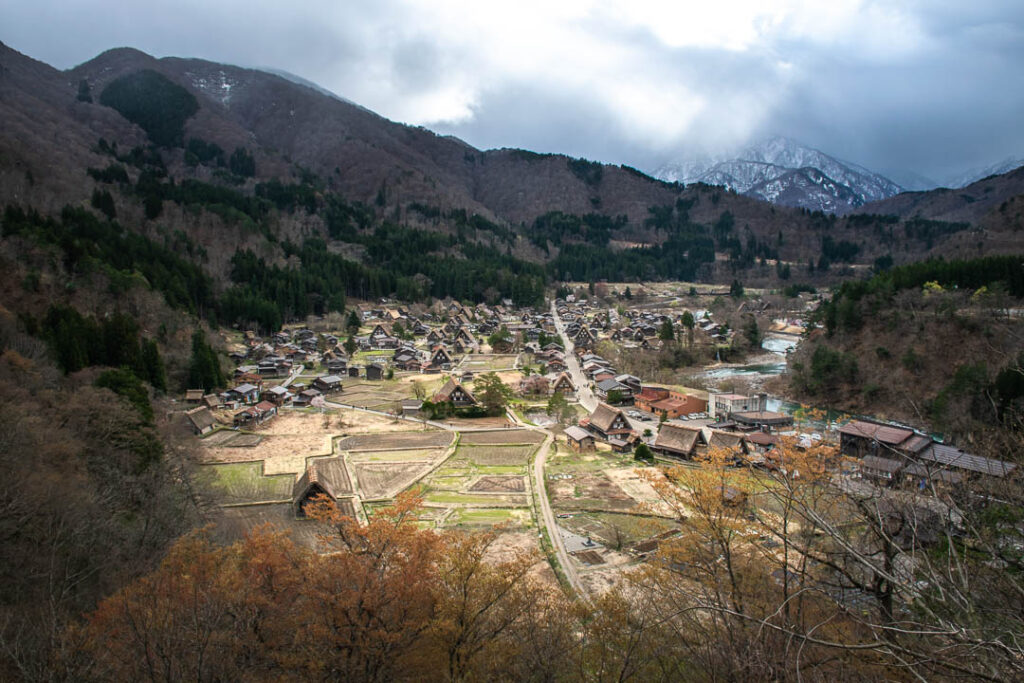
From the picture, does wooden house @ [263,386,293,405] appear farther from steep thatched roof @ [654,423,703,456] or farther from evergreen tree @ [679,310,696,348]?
evergreen tree @ [679,310,696,348]

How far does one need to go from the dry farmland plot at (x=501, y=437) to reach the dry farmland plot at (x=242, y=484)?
9.32 meters

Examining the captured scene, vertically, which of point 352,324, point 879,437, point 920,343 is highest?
point 920,343

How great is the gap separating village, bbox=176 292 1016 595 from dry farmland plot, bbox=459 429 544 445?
21 cm

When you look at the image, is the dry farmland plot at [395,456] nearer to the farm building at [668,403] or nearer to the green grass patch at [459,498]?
the green grass patch at [459,498]

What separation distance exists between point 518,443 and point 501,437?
4.67ft

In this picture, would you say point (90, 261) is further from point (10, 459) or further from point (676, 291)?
point (676, 291)

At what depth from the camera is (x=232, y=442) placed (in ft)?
83.7

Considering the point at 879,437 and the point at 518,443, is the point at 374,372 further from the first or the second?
the point at 879,437

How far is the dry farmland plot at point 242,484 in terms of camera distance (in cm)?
1872

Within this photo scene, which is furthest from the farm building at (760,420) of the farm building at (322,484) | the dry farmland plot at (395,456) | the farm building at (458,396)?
the farm building at (322,484)

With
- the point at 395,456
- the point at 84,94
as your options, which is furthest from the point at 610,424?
the point at 84,94

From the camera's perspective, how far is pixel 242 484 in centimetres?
2012

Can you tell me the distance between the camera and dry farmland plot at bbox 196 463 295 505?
737 inches

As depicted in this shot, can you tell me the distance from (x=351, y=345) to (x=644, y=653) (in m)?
45.5
